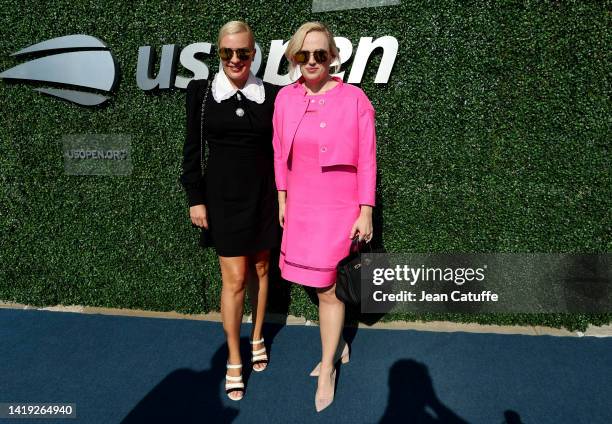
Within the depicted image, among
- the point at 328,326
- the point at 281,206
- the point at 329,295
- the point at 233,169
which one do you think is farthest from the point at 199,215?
the point at 328,326

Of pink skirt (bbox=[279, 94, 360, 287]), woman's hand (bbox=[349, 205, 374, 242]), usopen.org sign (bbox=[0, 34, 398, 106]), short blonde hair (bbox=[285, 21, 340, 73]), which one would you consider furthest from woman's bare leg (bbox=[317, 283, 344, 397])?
usopen.org sign (bbox=[0, 34, 398, 106])

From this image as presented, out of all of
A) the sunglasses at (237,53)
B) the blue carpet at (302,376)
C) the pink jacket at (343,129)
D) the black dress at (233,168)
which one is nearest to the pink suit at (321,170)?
the pink jacket at (343,129)

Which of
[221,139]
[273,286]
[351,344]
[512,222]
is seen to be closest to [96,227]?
[273,286]

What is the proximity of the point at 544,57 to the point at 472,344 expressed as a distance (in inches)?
87.1

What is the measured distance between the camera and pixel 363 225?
2230 mm

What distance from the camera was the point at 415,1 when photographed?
2.97 meters

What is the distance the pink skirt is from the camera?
2188 millimetres

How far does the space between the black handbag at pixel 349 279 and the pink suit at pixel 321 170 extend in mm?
59

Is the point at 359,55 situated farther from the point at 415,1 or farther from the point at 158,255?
the point at 158,255

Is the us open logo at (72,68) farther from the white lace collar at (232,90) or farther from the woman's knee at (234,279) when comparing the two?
the woman's knee at (234,279)

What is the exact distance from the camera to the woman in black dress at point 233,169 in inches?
90.0

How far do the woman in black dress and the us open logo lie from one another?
1.54m

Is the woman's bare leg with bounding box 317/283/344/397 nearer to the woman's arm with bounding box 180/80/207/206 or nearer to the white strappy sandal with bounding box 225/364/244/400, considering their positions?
the white strappy sandal with bounding box 225/364/244/400

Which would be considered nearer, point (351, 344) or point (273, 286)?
point (351, 344)
